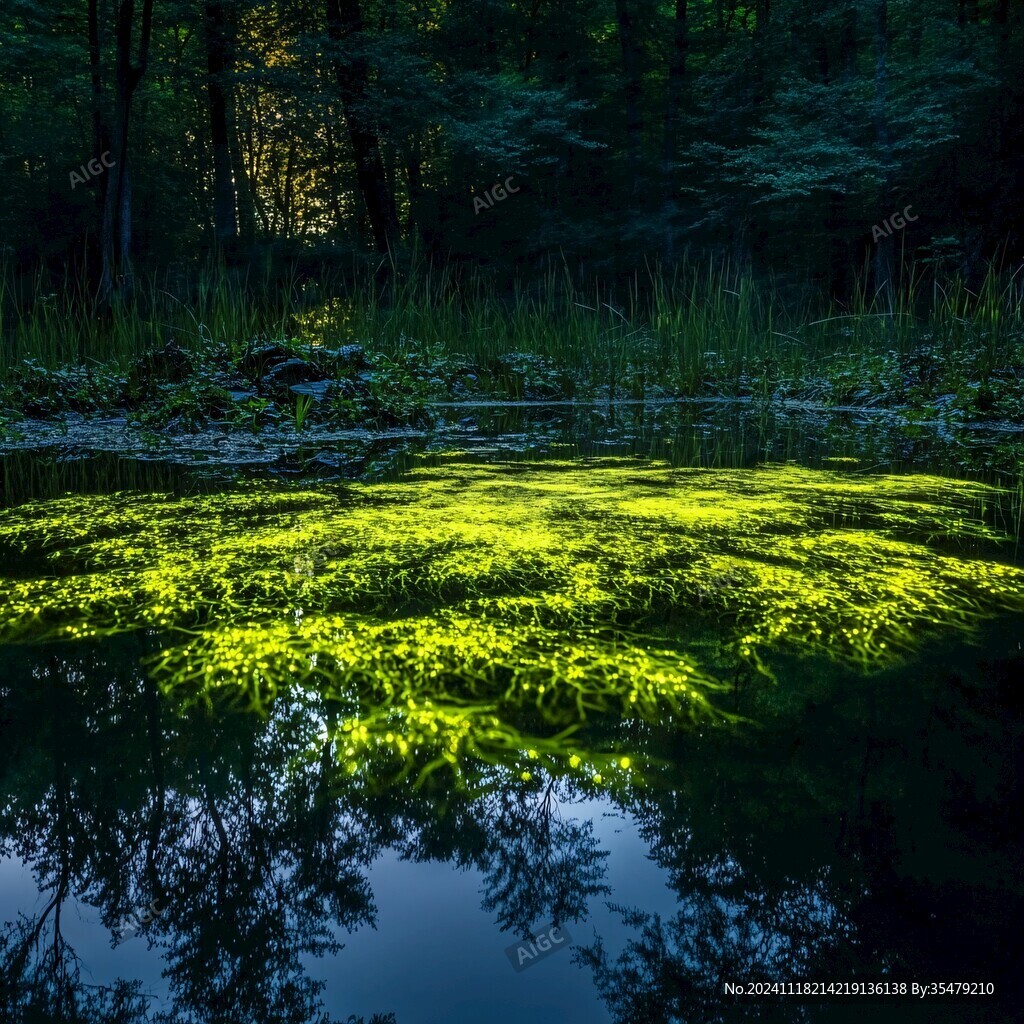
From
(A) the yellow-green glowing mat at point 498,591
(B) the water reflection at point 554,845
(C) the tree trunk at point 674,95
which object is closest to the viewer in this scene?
(B) the water reflection at point 554,845

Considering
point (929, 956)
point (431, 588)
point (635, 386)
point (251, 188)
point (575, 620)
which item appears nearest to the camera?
→ point (929, 956)

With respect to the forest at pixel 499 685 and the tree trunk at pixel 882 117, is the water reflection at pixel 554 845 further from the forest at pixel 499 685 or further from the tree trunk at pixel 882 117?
the tree trunk at pixel 882 117

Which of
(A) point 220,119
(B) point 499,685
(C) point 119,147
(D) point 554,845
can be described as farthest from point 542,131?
(D) point 554,845

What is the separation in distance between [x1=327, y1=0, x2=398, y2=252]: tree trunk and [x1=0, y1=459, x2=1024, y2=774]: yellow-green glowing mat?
937 cm

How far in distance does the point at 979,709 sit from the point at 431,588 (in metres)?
0.92

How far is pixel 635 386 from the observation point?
20.4ft

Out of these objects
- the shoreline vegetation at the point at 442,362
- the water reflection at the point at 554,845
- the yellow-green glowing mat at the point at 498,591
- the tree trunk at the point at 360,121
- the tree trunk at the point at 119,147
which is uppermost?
the tree trunk at the point at 360,121

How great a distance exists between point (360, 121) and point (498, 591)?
1083 centimetres

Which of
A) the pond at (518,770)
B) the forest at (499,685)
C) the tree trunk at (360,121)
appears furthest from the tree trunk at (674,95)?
the pond at (518,770)

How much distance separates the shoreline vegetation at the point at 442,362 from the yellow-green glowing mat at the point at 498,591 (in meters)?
2.26

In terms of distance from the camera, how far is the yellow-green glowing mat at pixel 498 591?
1.21 m

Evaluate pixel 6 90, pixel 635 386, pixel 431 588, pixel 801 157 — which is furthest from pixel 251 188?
pixel 431 588

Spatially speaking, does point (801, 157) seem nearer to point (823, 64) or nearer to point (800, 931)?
point (823, 64)

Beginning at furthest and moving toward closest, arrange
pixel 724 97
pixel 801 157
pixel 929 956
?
pixel 724 97 → pixel 801 157 → pixel 929 956
